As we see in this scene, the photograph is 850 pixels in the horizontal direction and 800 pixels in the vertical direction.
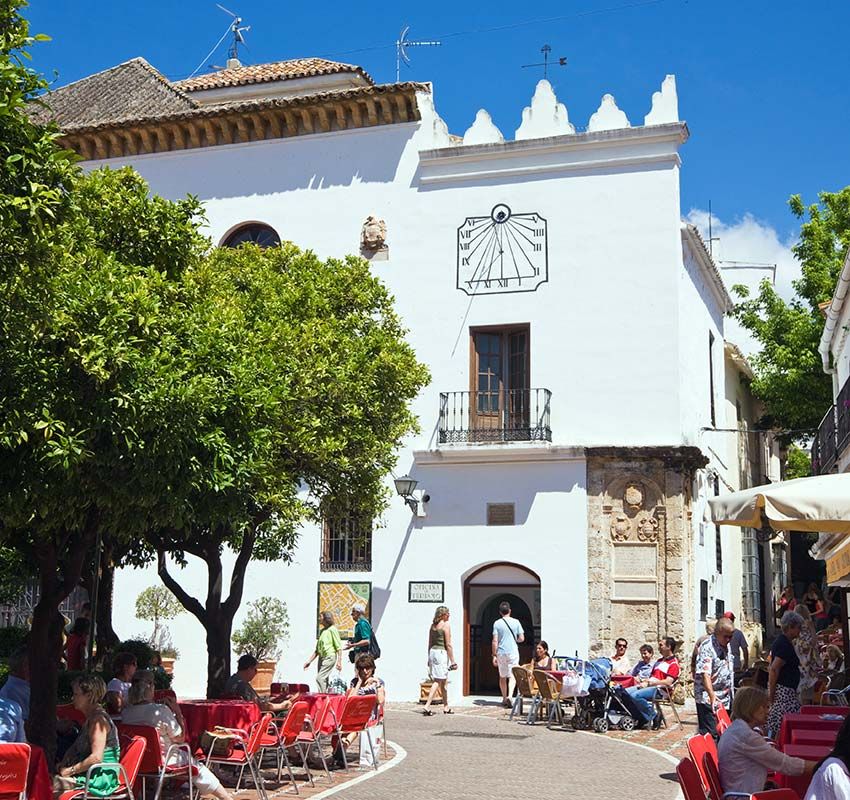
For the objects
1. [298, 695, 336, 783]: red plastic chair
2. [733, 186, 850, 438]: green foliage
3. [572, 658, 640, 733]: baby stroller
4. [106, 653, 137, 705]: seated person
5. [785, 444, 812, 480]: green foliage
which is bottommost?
[572, 658, 640, 733]: baby stroller

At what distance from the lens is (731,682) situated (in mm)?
11203

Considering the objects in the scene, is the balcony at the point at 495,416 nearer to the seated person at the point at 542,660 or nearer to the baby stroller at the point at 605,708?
the seated person at the point at 542,660

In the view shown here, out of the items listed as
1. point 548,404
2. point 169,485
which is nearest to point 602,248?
point 548,404

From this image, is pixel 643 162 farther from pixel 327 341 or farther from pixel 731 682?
pixel 731 682

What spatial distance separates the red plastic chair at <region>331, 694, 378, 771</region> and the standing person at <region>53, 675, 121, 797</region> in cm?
366

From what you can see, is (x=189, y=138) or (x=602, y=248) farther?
(x=189, y=138)

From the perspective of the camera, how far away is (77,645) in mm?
15453

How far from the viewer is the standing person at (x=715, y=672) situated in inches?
436

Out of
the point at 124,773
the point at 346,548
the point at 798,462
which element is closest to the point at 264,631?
the point at 346,548

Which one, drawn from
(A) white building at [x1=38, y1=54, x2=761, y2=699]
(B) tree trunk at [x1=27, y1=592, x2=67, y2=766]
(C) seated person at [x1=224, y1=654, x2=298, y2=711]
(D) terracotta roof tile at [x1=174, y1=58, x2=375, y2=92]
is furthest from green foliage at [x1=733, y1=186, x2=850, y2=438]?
(B) tree trunk at [x1=27, y1=592, x2=67, y2=766]

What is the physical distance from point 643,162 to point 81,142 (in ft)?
40.3

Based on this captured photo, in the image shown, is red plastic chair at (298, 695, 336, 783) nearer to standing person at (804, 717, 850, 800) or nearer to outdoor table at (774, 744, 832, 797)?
outdoor table at (774, 744, 832, 797)

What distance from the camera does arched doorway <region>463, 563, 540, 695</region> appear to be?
20.1m

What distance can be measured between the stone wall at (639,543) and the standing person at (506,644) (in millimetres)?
1589
